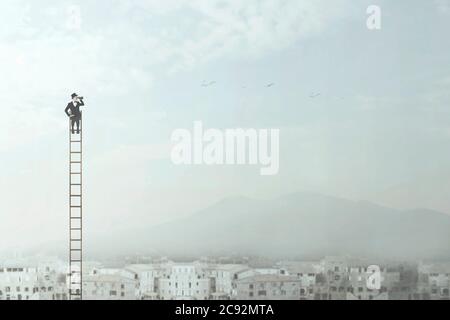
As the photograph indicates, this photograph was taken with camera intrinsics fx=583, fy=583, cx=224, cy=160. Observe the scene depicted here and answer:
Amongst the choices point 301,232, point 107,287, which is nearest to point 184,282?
point 107,287

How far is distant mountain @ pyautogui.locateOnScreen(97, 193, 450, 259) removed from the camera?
397 cm

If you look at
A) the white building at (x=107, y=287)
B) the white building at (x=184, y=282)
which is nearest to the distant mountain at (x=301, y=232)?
the white building at (x=184, y=282)

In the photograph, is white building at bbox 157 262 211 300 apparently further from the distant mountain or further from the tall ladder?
the tall ladder

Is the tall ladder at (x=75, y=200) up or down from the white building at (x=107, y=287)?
up

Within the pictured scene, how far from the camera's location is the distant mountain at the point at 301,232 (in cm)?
397

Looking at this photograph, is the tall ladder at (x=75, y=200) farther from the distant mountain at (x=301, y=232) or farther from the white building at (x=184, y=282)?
the white building at (x=184, y=282)

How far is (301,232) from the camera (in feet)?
13.1

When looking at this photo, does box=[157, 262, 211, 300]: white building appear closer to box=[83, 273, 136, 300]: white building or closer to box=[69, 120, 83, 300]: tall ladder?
box=[83, 273, 136, 300]: white building

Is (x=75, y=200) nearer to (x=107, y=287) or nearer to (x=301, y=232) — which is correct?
(x=107, y=287)

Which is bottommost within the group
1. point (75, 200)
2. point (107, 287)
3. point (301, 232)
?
point (107, 287)

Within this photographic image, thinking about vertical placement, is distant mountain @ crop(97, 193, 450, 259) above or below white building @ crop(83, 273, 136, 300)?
above

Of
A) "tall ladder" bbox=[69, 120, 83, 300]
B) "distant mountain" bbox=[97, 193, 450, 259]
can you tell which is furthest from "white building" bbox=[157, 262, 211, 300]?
"tall ladder" bbox=[69, 120, 83, 300]

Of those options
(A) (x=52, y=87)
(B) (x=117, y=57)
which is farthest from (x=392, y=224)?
(A) (x=52, y=87)

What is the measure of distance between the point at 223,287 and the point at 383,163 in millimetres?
1386
